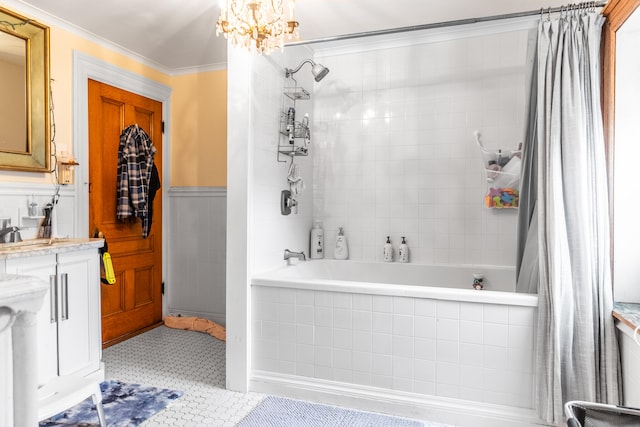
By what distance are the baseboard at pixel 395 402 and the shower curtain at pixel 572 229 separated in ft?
0.58

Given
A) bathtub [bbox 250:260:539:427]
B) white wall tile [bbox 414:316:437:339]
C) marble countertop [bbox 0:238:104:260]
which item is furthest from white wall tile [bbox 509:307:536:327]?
marble countertop [bbox 0:238:104:260]

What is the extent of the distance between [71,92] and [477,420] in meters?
3.32

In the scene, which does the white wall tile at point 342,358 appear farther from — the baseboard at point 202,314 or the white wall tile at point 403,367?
the baseboard at point 202,314

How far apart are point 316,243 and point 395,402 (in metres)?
1.45

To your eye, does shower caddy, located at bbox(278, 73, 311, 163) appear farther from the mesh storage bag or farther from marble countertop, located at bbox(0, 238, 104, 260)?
the mesh storage bag

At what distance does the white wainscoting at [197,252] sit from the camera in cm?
380

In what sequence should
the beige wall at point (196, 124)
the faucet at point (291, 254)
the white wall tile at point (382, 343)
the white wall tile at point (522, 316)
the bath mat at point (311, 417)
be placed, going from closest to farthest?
the white wall tile at point (522, 316)
the bath mat at point (311, 417)
the white wall tile at point (382, 343)
the faucet at point (291, 254)
the beige wall at point (196, 124)

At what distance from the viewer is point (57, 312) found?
237 cm

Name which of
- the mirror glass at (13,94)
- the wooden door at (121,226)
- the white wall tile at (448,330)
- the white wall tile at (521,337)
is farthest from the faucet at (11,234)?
the white wall tile at (521,337)

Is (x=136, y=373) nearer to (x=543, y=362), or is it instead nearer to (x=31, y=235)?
(x=31, y=235)

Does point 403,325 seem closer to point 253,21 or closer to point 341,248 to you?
point 341,248

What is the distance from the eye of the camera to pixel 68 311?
2.43 metres

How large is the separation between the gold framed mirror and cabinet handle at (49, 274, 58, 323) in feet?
2.61

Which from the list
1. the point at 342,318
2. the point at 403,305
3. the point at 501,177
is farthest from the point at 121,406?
the point at 501,177
